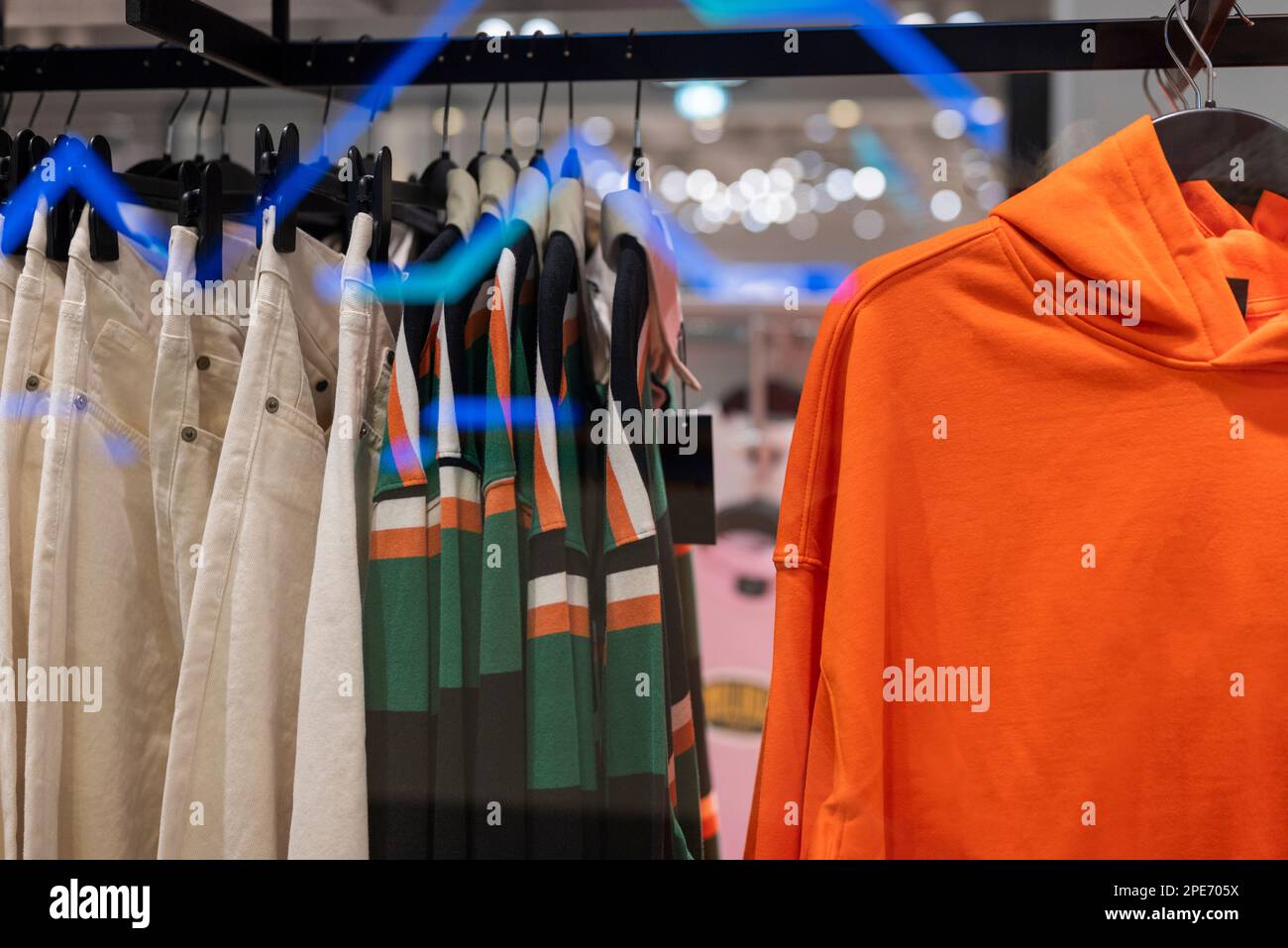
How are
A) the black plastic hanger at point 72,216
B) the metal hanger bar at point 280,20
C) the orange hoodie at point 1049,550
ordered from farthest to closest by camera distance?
the metal hanger bar at point 280,20 < the black plastic hanger at point 72,216 < the orange hoodie at point 1049,550

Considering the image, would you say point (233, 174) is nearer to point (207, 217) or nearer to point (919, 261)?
point (207, 217)

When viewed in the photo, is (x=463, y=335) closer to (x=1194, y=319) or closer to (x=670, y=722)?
(x=670, y=722)

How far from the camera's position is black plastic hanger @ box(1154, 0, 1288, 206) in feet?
2.64

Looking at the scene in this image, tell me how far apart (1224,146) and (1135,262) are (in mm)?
142

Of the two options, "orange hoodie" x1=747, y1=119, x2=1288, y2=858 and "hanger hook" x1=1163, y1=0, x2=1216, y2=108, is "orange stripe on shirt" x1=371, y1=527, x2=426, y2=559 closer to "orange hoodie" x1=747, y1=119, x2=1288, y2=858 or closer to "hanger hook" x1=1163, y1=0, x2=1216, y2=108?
"orange hoodie" x1=747, y1=119, x2=1288, y2=858

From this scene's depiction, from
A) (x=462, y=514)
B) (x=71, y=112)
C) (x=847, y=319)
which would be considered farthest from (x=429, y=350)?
(x=71, y=112)

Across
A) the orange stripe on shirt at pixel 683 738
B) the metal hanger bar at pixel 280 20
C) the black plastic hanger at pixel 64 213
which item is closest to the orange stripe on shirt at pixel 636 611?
the orange stripe on shirt at pixel 683 738

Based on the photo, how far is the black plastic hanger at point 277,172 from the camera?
33.1 inches

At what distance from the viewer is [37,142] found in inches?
35.4

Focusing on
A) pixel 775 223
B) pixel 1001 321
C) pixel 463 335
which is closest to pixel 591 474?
pixel 463 335

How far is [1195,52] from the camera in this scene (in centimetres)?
88

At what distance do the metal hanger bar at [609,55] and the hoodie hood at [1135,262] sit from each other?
154 mm

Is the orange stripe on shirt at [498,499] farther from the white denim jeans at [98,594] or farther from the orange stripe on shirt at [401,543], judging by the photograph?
the white denim jeans at [98,594]
